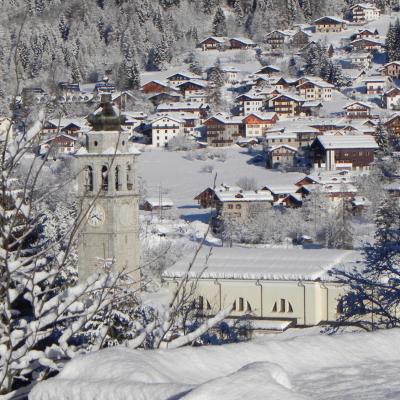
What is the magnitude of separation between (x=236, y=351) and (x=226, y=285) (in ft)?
42.4

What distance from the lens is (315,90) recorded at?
46656 mm

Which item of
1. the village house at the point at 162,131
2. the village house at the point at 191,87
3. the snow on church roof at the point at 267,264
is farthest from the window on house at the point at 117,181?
the village house at the point at 191,87

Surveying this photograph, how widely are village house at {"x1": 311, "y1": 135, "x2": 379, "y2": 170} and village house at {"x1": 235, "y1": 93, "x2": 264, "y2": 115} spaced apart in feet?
30.0

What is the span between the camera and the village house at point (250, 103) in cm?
4525

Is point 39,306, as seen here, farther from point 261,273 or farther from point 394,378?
point 261,273

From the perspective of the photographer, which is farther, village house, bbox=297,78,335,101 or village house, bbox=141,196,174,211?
village house, bbox=297,78,335,101

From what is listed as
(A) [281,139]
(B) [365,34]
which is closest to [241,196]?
(A) [281,139]

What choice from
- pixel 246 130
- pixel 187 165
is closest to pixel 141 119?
pixel 246 130

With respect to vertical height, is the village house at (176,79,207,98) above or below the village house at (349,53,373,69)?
below

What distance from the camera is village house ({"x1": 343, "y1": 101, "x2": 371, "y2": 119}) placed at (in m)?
42.3

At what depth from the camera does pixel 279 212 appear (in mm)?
28812

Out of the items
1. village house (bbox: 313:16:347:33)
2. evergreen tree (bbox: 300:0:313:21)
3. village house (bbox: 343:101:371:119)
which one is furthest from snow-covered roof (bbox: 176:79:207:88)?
evergreen tree (bbox: 300:0:313:21)

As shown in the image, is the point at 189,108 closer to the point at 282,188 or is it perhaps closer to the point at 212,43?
the point at 212,43

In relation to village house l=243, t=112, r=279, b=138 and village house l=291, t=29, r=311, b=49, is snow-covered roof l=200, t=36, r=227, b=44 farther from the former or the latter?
village house l=243, t=112, r=279, b=138
